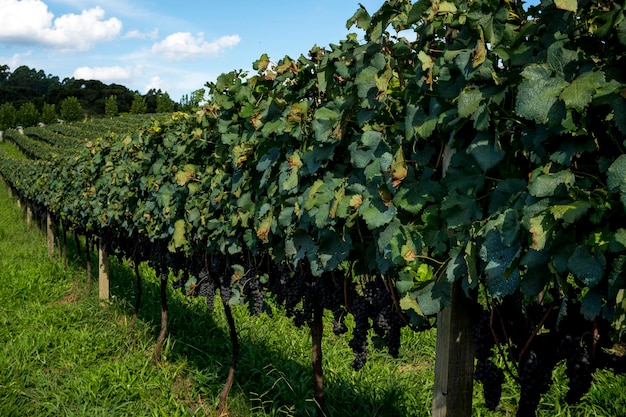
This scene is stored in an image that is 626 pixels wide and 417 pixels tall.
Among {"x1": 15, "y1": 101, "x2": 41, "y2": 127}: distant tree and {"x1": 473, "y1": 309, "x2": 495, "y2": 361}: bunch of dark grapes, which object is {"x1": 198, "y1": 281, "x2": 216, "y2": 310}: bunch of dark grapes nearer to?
{"x1": 473, "y1": 309, "x2": 495, "y2": 361}: bunch of dark grapes

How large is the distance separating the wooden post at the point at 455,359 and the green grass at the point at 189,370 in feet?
7.89

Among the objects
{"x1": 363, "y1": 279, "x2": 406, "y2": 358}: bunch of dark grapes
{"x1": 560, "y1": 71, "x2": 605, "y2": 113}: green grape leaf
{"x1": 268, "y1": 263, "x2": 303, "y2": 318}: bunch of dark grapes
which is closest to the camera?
{"x1": 560, "y1": 71, "x2": 605, "y2": 113}: green grape leaf

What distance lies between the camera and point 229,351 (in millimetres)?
6773

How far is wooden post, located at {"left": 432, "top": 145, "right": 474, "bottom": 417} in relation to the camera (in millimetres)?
2361

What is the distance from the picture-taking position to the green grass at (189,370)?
16.7 feet

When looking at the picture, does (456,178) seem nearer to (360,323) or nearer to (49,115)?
(360,323)

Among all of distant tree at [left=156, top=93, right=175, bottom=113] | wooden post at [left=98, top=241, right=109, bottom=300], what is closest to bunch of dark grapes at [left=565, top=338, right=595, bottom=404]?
wooden post at [left=98, top=241, right=109, bottom=300]

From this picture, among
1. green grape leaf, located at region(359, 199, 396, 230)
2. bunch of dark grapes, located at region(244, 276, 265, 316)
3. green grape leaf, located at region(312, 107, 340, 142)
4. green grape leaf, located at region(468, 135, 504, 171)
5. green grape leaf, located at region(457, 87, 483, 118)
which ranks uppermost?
green grape leaf, located at region(457, 87, 483, 118)

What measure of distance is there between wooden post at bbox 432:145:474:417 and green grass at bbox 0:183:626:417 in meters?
2.41

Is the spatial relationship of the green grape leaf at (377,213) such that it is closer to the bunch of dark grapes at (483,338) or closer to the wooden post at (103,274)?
the bunch of dark grapes at (483,338)

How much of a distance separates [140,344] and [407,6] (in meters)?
5.74

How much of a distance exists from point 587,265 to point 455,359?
95cm

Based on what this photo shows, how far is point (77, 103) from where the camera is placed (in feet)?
290

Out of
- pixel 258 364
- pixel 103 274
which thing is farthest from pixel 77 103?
pixel 258 364
